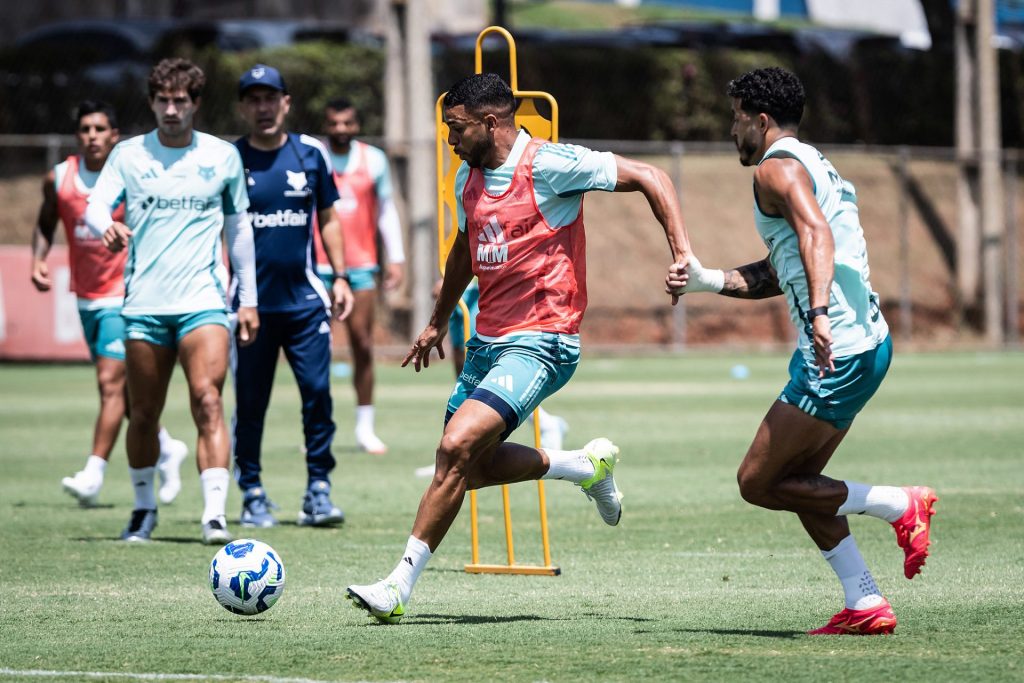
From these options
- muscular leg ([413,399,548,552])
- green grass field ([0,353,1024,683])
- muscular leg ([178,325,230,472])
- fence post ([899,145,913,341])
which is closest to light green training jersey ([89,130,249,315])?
muscular leg ([178,325,230,472])

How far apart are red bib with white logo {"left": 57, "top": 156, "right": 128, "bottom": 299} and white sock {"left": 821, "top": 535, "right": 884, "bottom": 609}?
574cm

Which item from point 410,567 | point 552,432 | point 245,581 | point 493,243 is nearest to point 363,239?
point 552,432

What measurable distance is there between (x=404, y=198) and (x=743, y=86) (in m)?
19.5

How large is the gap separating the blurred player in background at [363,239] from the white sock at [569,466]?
6.05 m

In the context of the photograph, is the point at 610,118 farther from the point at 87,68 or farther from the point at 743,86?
the point at 743,86

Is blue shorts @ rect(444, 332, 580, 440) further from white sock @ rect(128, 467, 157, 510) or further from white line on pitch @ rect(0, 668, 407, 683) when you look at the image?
white sock @ rect(128, 467, 157, 510)

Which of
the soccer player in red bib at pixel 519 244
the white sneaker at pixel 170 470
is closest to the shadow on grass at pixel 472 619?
the soccer player in red bib at pixel 519 244

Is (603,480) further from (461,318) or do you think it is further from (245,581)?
(461,318)

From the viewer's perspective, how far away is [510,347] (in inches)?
280

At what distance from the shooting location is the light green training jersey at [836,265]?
6590 millimetres

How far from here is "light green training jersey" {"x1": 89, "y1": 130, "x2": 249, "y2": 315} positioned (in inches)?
356

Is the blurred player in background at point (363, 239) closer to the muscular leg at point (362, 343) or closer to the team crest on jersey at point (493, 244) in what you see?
the muscular leg at point (362, 343)

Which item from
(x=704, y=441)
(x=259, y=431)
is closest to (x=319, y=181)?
(x=259, y=431)

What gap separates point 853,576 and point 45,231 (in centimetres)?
657
